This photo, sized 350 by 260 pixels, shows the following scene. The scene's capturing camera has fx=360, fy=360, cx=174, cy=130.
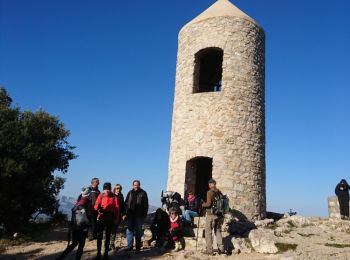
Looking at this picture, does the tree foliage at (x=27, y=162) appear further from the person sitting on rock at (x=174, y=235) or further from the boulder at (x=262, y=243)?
the boulder at (x=262, y=243)

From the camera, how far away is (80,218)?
6.76 meters

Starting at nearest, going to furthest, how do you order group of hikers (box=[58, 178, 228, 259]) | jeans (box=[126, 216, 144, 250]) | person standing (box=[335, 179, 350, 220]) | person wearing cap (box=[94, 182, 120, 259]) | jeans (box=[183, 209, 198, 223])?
group of hikers (box=[58, 178, 228, 259]) < person wearing cap (box=[94, 182, 120, 259]) < jeans (box=[126, 216, 144, 250]) < jeans (box=[183, 209, 198, 223]) < person standing (box=[335, 179, 350, 220])

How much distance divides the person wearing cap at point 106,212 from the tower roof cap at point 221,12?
28.0 ft

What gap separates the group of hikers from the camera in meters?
6.93

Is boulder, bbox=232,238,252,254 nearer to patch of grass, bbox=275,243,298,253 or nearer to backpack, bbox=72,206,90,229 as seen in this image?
patch of grass, bbox=275,243,298,253

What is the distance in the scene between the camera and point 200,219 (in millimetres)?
10078

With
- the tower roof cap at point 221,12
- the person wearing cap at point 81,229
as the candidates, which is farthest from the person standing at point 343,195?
the person wearing cap at point 81,229

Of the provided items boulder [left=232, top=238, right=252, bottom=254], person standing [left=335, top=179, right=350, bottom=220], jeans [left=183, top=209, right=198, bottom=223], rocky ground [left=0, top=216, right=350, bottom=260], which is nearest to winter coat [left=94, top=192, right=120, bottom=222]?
rocky ground [left=0, top=216, right=350, bottom=260]

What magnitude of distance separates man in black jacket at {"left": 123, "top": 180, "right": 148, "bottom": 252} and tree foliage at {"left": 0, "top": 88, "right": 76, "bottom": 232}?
4.62 meters

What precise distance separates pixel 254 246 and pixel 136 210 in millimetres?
3097

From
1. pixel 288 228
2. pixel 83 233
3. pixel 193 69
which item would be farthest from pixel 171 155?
pixel 83 233

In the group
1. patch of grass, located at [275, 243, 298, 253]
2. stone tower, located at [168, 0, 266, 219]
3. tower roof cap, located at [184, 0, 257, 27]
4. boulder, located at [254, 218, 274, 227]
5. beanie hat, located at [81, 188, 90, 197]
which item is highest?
tower roof cap, located at [184, 0, 257, 27]

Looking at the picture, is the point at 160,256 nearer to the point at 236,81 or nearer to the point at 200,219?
the point at 200,219

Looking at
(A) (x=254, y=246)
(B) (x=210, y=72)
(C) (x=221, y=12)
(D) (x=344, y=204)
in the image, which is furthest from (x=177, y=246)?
(B) (x=210, y=72)
